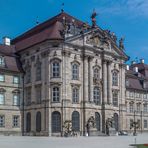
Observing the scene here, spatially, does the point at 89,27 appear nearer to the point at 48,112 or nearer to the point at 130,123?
the point at 48,112

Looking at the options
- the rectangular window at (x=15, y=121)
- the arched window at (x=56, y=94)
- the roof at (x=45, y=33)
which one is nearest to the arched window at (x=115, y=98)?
the arched window at (x=56, y=94)

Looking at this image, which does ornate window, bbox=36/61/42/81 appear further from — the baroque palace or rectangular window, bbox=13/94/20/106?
rectangular window, bbox=13/94/20/106

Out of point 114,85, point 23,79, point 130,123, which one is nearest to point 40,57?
point 23,79

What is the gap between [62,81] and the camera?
195ft

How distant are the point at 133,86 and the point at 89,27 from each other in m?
21.9

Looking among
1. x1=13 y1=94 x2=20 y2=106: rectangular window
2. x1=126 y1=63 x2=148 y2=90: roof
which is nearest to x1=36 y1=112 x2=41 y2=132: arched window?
x1=13 y1=94 x2=20 y2=106: rectangular window

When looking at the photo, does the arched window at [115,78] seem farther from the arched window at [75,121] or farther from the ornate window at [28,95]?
the ornate window at [28,95]

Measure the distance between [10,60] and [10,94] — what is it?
20.0ft

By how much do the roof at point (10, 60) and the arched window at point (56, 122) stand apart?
36.6 feet

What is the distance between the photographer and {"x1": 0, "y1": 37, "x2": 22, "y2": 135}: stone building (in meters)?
60.8

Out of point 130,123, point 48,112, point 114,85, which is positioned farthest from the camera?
point 130,123

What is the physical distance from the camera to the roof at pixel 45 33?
61156 mm

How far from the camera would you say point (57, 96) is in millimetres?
59094

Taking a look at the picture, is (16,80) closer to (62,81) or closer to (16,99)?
(16,99)
